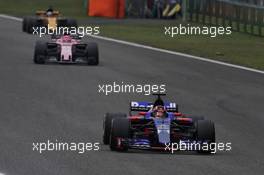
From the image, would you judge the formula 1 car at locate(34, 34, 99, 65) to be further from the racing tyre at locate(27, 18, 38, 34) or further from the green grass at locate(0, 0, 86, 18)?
the green grass at locate(0, 0, 86, 18)

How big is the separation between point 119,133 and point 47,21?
21463 millimetres

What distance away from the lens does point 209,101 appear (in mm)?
21484

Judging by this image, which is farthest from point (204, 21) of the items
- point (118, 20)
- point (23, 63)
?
point (23, 63)

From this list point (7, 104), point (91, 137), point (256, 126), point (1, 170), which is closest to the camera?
point (1, 170)

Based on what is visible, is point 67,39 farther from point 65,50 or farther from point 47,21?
point 47,21

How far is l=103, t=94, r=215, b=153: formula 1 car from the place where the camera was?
48.7ft

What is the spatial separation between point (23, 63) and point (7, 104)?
7964 millimetres

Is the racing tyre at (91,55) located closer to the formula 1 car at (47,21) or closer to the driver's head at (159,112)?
the formula 1 car at (47,21)

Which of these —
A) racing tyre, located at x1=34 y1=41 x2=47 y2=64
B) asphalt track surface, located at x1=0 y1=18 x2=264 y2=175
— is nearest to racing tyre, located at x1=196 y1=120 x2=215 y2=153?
asphalt track surface, located at x1=0 y1=18 x2=264 y2=175

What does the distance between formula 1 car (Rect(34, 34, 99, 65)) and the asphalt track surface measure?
0.33 metres

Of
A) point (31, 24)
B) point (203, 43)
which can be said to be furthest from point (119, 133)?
point (31, 24)

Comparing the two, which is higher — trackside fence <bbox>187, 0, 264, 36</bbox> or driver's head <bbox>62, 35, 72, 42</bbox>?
driver's head <bbox>62, 35, 72, 42</bbox>

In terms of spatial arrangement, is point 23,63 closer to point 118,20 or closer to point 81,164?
point 81,164

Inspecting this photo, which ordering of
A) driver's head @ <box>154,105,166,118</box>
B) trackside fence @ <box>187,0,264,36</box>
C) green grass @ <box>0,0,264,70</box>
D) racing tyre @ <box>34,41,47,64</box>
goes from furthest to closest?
1. trackside fence @ <box>187,0,264,36</box>
2. green grass @ <box>0,0,264,70</box>
3. racing tyre @ <box>34,41,47,64</box>
4. driver's head @ <box>154,105,166,118</box>
